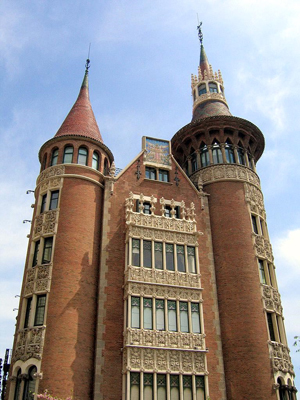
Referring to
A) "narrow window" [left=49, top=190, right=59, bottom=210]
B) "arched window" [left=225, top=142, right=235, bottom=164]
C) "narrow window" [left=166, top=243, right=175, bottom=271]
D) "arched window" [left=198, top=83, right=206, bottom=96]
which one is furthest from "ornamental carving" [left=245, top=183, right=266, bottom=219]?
"narrow window" [left=49, top=190, right=59, bottom=210]

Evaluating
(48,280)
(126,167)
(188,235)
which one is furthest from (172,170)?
(48,280)

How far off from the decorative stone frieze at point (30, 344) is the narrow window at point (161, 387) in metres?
6.94

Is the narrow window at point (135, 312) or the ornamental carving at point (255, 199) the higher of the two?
the ornamental carving at point (255, 199)

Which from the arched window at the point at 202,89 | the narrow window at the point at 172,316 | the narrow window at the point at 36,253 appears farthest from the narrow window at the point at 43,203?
the arched window at the point at 202,89

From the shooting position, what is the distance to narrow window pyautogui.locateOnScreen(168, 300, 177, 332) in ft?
83.8

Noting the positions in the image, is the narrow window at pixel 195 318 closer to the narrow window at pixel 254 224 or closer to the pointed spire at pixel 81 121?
the narrow window at pixel 254 224

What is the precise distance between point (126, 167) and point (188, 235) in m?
7.27

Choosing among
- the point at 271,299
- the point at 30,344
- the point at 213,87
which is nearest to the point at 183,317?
the point at 271,299

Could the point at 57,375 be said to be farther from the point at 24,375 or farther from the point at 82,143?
the point at 82,143

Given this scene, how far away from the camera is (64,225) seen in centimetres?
2712

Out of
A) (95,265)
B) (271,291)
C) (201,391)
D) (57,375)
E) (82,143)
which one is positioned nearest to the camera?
(57,375)

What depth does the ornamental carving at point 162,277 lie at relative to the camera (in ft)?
86.2

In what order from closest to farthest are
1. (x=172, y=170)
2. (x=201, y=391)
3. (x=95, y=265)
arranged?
(x=201, y=391) → (x=95, y=265) → (x=172, y=170)

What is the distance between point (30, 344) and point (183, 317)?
939 centimetres
